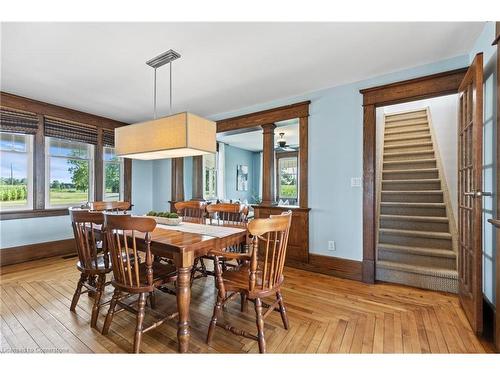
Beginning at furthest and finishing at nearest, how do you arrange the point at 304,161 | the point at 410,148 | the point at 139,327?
the point at 410,148
the point at 304,161
the point at 139,327

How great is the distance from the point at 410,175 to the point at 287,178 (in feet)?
13.3

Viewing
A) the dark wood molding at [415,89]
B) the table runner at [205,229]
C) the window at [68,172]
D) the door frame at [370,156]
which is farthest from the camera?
the window at [68,172]

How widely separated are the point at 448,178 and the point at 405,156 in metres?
0.78

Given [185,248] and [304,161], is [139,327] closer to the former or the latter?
[185,248]

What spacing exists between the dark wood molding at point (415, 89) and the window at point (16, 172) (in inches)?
188

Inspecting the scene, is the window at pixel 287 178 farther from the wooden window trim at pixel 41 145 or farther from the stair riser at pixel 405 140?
the wooden window trim at pixel 41 145

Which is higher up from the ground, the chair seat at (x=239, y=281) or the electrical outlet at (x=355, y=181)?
the electrical outlet at (x=355, y=181)

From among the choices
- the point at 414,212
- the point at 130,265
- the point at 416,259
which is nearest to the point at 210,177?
the point at 414,212

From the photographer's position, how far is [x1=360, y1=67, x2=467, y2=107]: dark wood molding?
2.48 m

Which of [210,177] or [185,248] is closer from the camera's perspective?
[185,248]

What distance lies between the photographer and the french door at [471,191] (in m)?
1.80

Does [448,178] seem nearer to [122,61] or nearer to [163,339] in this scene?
[163,339]

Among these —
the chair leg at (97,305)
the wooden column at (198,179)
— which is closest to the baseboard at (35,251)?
the wooden column at (198,179)

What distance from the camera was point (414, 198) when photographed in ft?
12.6
